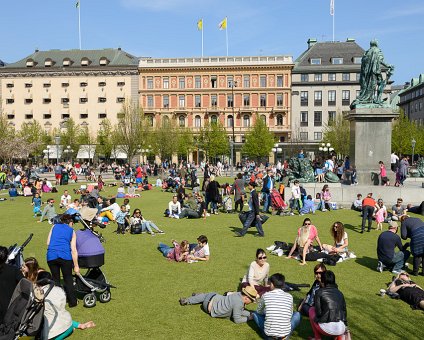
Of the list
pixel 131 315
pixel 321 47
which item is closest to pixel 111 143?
pixel 321 47

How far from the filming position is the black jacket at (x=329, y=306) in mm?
6559

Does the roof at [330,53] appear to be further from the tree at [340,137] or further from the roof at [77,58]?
the roof at [77,58]

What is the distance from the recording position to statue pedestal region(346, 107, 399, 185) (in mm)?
23062

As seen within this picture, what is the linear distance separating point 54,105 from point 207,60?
27.2 metres

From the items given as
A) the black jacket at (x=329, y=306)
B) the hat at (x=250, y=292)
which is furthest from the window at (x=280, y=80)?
the black jacket at (x=329, y=306)

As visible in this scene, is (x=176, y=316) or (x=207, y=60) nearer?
(x=176, y=316)

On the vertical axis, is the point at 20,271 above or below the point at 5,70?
below

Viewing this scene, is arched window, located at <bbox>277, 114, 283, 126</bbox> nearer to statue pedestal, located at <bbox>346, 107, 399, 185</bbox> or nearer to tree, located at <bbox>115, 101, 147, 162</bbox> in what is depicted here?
tree, located at <bbox>115, 101, 147, 162</bbox>

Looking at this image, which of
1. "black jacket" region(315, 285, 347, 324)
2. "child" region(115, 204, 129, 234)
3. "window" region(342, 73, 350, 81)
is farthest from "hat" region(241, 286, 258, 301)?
"window" region(342, 73, 350, 81)

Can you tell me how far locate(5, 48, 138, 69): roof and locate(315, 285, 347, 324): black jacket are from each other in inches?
2801

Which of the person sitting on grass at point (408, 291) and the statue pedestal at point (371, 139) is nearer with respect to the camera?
the person sitting on grass at point (408, 291)

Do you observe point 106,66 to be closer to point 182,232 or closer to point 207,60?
point 207,60

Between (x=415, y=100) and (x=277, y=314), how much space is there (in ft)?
310

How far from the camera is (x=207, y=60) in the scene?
73.9 metres
